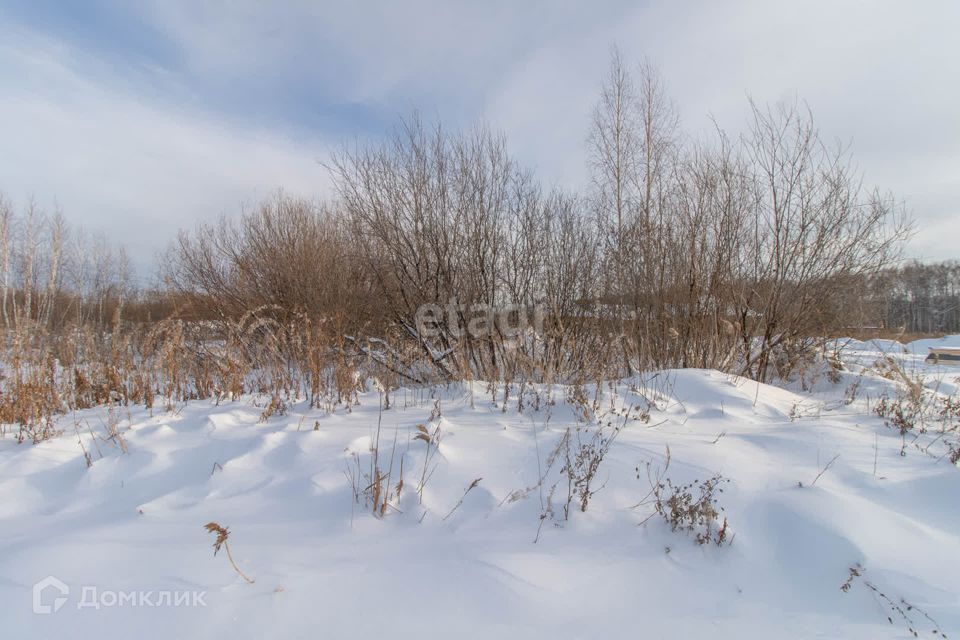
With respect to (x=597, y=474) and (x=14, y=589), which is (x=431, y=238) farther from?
(x=14, y=589)

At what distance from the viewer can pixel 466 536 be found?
5.77 feet

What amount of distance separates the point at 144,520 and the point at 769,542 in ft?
9.14

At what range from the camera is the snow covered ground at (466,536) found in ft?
4.42

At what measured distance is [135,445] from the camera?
100 inches

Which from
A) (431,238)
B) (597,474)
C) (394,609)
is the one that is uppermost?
(431,238)

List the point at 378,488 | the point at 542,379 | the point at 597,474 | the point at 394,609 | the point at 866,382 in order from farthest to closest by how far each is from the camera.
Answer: the point at 866,382 → the point at 542,379 → the point at 597,474 → the point at 378,488 → the point at 394,609

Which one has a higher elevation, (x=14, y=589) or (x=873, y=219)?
(x=873, y=219)

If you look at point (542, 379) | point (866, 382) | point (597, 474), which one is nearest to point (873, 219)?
point (866, 382)

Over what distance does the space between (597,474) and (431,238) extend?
4.96m

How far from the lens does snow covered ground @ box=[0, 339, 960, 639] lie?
135cm

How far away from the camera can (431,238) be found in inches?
253

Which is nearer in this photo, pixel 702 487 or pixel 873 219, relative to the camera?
pixel 702 487

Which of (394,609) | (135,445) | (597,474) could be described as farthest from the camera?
(135,445)

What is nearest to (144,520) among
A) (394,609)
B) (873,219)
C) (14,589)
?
(14,589)
